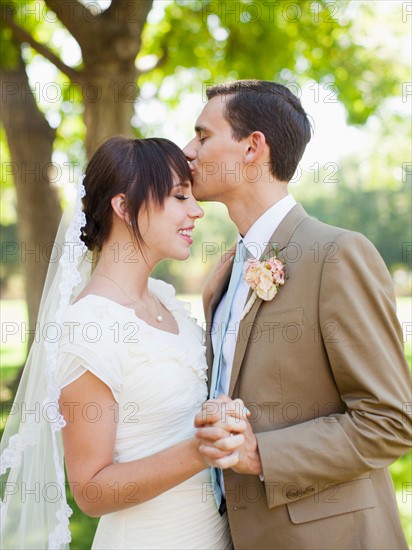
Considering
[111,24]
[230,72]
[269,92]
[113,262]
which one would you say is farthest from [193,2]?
[113,262]

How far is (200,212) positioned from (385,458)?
130 cm

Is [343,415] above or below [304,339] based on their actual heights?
below

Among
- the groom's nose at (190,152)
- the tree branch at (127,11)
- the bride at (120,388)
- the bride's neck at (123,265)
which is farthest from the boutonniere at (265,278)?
the tree branch at (127,11)

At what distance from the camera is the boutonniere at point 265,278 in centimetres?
262

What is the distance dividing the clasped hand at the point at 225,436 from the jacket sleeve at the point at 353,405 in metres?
0.06

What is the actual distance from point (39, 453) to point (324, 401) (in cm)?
131

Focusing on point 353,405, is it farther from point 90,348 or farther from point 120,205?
point 120,205

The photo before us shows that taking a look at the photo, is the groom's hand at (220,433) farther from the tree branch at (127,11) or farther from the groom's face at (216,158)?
the tree branch at (127,11)

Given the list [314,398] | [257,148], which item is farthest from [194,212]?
[314,398]

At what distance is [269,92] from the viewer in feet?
10.3

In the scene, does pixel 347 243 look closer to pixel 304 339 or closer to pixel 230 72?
pixel 304 339

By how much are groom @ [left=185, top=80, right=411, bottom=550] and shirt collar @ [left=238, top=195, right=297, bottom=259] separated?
6cm

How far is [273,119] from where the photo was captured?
10.2ft

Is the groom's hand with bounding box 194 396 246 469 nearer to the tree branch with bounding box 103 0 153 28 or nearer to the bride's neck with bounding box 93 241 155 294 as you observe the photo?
the bride's neck with bounding box 93 241 155 294
